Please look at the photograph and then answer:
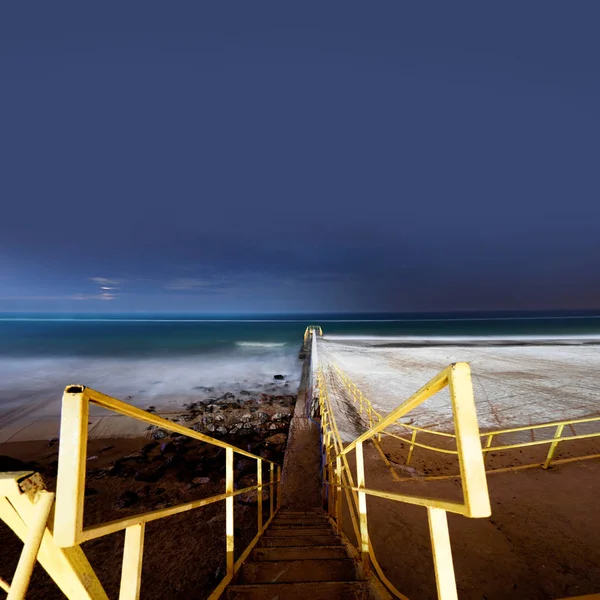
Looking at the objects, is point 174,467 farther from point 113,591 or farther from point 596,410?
point 596,410

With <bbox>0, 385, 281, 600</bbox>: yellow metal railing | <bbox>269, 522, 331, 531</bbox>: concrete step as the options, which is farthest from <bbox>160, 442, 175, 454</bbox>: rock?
<bbox>0, 385, 281, 600</bbox>: yellow metal railing

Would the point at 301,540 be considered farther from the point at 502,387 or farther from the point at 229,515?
the point at 502,387

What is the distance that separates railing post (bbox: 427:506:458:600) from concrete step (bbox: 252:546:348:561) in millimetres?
1871

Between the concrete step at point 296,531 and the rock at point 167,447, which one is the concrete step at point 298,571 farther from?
the rock at point 167,447

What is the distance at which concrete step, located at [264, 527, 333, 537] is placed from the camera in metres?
3.32

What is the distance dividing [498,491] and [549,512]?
60 cm

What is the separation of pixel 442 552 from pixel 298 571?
6.08ft

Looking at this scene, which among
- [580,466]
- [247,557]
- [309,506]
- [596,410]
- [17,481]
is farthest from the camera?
[596,410]

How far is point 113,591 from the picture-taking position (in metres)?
3.62

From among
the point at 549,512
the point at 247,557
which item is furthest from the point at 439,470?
the point at 247,557

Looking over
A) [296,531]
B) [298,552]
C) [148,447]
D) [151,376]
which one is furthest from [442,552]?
[151,376]

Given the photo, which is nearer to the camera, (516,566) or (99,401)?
(99,401)

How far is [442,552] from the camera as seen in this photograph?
119cm

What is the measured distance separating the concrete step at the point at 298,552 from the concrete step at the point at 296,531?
646 mm
